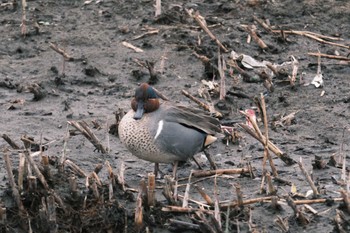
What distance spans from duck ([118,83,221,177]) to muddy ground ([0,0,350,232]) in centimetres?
25

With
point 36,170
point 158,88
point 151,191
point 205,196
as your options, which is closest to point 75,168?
point 36,170

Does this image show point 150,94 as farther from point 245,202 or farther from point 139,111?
point 245,202

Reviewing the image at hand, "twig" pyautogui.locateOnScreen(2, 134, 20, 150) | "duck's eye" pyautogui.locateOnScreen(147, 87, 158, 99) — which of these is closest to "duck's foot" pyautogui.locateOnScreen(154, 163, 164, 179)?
"duck's eye" pyautogui.locateOnScreen(147, 87, 158, 99)

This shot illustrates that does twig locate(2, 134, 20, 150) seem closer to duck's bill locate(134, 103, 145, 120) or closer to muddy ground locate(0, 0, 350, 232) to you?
muddy ground locate(0, 0, 350, 232)

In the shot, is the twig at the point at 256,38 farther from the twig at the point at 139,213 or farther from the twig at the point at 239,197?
the twig at the point at 139,213

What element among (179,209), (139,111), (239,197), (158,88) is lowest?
(158,88)

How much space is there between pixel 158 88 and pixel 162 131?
85.0 inches

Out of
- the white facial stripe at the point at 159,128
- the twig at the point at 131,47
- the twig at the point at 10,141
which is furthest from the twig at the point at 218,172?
the twig at the point at 131,47

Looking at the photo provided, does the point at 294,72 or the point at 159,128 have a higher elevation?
the point at 159,128

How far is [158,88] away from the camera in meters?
8.42

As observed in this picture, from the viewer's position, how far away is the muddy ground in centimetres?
593

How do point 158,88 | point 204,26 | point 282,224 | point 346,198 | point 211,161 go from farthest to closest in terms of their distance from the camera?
point 204,26 → point 158,88 → point 211,161 → point 346,198 → point 282,224

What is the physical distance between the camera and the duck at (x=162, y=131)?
625 cm

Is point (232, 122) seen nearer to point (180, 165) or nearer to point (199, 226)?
point (180, 165)
